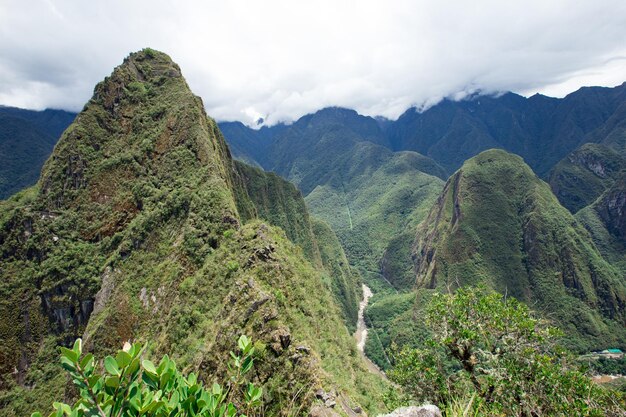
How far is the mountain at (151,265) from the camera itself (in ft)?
76.3

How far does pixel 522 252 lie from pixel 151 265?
134 m

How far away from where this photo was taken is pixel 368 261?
631 feet

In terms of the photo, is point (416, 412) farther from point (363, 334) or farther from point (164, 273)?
point (363, 334)

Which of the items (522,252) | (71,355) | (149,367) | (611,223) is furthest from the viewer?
(611,223)

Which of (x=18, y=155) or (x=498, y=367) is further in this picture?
(x=18, y=155)

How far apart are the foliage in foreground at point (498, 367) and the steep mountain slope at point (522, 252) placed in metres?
103

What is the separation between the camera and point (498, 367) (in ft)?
33.8

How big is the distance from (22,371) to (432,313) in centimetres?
5012

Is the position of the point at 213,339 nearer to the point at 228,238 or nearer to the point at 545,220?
the point at 228,238

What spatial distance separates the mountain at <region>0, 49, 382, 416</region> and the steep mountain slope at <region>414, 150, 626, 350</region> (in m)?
90.7

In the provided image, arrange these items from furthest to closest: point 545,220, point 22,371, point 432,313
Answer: point 545,220 → point 22,371 → point 432,313

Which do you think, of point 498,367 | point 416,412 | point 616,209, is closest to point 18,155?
point 498,367

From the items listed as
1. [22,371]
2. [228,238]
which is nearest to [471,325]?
[228,238]

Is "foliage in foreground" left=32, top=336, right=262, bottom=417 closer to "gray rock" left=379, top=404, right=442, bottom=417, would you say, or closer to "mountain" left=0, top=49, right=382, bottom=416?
"gray rock" left=379, top=404, right=442, bottom=417
